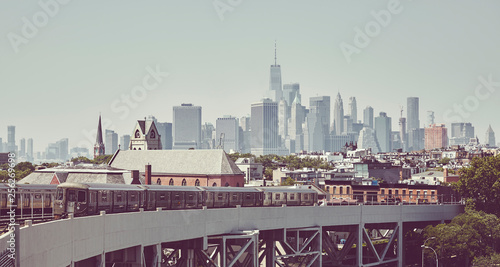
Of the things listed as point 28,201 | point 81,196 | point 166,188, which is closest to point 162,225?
point 166,188

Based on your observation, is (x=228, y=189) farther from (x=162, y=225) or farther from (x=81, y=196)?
(x=81, y=196)

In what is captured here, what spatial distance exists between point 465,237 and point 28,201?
57.3 m

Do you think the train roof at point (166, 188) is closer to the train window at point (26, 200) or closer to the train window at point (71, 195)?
the train window at point (26, 200)

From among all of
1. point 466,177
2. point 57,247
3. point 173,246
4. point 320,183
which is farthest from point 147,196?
point 320,183

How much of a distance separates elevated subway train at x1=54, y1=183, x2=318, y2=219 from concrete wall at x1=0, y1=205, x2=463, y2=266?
2.20 metres

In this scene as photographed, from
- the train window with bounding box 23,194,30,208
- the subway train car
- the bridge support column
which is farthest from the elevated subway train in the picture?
the bridge support column

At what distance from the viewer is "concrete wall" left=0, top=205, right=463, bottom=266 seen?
3509cm

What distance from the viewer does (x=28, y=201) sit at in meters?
50.9

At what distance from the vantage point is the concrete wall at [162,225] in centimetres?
3509

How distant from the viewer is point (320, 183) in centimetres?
19025

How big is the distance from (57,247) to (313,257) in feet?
152

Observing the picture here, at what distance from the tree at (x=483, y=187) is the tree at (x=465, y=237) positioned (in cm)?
678

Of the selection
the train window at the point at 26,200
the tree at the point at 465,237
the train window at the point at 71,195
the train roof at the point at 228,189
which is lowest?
the tree at the point at 465,237

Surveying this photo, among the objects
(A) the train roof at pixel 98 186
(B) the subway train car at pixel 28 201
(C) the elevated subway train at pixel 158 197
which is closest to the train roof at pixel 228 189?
(C) the elevated subway train at pixel 158 197
